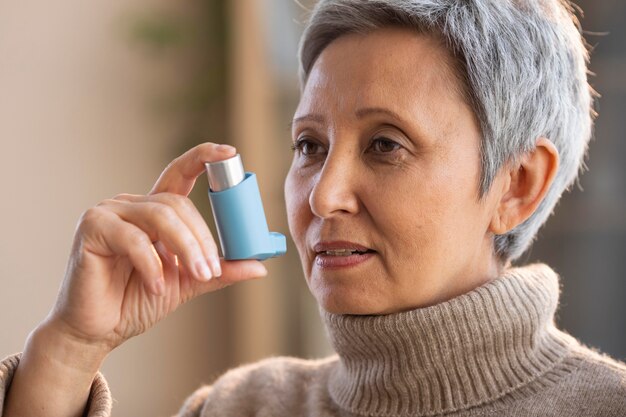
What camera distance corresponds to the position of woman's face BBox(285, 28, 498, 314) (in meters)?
1.27

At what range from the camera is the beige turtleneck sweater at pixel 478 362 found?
129 centimetres

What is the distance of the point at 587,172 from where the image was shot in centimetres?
256

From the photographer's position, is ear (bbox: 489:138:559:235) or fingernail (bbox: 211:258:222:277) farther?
ear (bbox: 489:138:559:235)

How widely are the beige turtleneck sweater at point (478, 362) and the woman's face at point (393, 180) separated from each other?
5 cm

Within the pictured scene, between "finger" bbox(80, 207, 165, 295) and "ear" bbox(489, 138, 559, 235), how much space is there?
21.7 inches

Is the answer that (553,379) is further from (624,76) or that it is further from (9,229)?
(9,229)

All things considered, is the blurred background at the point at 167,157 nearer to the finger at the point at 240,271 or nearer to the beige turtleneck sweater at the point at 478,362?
the beige turtleneck sweater at the point at 478,362

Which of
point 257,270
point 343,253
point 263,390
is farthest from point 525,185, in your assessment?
point 263,390

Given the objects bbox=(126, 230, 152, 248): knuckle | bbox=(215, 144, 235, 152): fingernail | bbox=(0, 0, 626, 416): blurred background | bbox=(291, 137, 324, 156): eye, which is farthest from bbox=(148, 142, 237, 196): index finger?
bbox=(0, 0, 626, 416): blurred background

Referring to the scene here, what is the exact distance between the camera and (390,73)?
1283 millimetres

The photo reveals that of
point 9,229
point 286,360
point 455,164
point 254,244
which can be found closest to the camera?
point 254,244

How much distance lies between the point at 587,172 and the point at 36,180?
1815 millimetres

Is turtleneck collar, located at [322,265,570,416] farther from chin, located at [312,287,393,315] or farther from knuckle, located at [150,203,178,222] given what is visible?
knuckle, located at [150,203,178,222]

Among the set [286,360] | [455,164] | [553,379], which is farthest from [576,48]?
[286,360]
